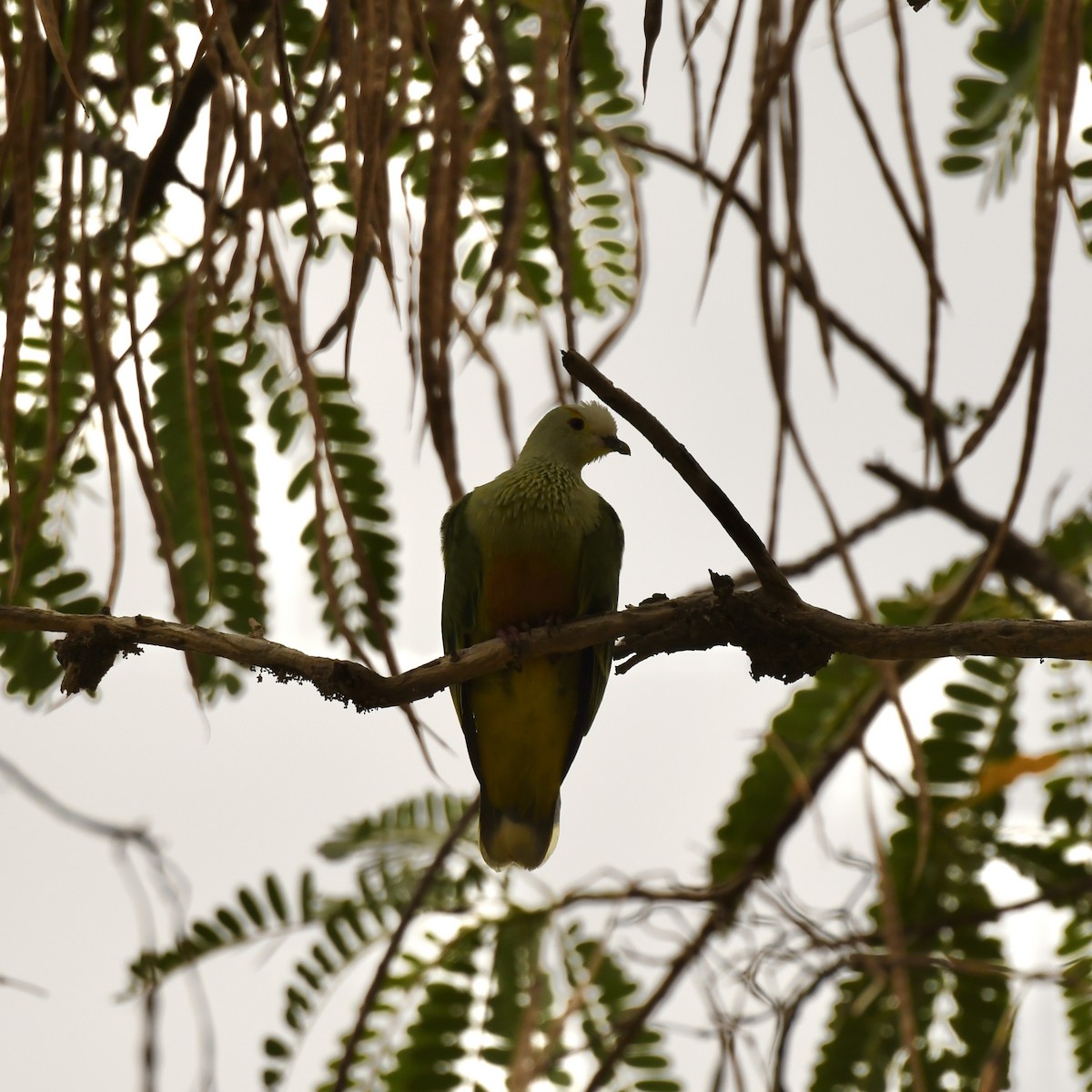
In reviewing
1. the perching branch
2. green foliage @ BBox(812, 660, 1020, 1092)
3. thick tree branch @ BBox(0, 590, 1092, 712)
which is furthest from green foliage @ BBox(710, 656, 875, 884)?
the perching branch

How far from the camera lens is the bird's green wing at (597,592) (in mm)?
3545

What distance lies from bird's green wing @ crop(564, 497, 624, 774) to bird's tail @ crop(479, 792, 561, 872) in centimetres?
28

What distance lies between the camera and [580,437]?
4125 mm

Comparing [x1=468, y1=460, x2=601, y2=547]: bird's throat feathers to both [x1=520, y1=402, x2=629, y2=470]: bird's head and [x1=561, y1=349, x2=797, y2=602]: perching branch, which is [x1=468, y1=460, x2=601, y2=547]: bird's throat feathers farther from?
[x1=561, y1=349, x2=797, y2=602]: perching branch

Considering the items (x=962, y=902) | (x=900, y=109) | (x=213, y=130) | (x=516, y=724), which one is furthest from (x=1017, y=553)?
(x=213, y=130)

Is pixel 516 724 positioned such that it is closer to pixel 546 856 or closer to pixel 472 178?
pixel 546 856

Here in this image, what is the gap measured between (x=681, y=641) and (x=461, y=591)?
1557 mm

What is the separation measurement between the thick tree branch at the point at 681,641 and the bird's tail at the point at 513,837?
155 cm

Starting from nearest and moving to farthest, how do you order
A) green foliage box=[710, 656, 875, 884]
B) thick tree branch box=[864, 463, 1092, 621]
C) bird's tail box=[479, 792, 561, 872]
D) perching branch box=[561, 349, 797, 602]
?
perching branch box=[561, 349, 797, 602] < bird's tail box=[479, 792, 561, 872] < thick tree branch box=[864, 463, 1092, 621] < green foliage box=[710, 656, 875, 884]

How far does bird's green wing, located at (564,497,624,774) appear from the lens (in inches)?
140

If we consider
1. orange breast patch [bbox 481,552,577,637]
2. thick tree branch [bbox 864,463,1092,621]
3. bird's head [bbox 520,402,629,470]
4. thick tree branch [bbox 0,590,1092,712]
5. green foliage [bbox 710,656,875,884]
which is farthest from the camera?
green foliage [bbox 710,656,875,884]

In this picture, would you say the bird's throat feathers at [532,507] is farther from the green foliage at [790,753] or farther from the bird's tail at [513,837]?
the green foliage at [790,753]

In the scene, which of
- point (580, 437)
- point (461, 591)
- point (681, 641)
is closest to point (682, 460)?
point (681, 641)

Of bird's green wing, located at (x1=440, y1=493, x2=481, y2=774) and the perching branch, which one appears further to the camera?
bird's green wing, located at (x1=440, y1=493, x2=481, y2=774)
